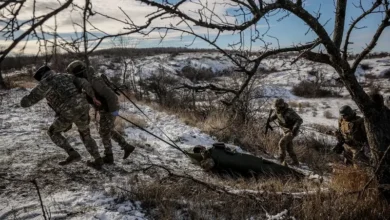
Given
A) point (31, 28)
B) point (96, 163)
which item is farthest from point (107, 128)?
point (31, 28)

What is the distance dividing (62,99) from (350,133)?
529 centimetres

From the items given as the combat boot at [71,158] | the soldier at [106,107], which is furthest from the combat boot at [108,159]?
the combat boot at [71,158]

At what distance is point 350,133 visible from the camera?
719cm

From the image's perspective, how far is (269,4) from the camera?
3.70m

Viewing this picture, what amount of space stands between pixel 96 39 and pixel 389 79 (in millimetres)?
31261

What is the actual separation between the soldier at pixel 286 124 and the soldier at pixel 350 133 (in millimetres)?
944

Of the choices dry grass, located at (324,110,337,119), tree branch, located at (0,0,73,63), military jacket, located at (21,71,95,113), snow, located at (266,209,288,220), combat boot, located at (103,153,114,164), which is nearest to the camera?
tree branch, located at (0,0,73,63)

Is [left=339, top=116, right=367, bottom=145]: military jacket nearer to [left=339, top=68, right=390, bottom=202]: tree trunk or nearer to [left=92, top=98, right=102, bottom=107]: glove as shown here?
[left=339, top=68, right=390, bottom=202]: tree trunk

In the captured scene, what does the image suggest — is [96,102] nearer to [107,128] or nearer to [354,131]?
[107,128]

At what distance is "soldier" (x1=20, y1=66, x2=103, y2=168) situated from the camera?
17.4 feet

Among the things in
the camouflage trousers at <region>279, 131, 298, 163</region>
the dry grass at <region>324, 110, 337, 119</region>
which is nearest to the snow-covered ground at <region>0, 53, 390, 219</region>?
the camouflage trousers at <region>279, 131, 298, 163</region>

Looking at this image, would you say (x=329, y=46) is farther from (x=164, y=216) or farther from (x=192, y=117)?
(x=192, y=117)

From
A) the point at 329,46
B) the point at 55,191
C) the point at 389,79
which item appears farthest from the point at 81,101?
the point at 389,79

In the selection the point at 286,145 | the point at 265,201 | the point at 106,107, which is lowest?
the point at 286,145
